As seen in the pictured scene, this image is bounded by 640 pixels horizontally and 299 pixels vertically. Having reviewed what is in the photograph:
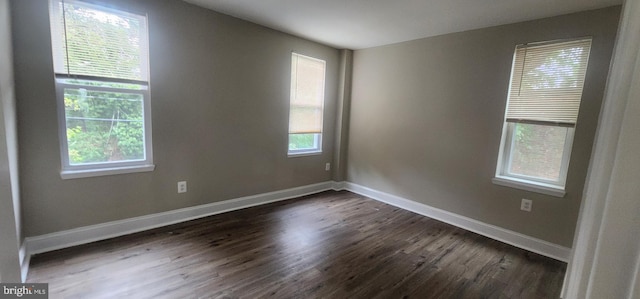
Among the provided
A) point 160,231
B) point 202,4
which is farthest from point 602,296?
point 202,4

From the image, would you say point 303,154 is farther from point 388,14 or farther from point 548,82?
point 548,82

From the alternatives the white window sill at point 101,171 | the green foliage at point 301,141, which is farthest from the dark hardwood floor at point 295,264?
the green foliage at point 301,141

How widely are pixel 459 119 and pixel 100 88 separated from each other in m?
3.65

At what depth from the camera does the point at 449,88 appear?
327cm

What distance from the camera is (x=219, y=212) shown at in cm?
328

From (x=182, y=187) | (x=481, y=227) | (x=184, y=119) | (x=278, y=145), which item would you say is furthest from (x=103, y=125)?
(x=481, y=227)

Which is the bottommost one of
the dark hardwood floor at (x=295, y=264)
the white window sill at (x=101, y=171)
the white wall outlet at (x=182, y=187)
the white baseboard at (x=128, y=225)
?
the dark hardwood floor at (x=295, y=264)

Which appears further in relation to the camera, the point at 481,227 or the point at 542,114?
the point at 481,227

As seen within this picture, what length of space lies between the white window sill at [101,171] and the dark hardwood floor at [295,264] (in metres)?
0.62

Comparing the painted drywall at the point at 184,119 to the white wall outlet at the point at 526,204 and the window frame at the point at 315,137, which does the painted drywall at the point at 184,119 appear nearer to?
the window frame at the point at 315,137

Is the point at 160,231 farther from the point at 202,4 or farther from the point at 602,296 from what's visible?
the point at 602,296

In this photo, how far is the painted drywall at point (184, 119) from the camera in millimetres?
2146

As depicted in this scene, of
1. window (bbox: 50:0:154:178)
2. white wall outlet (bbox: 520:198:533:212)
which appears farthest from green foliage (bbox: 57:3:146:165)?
white wall outlet (bbox: 520:198:533:212)

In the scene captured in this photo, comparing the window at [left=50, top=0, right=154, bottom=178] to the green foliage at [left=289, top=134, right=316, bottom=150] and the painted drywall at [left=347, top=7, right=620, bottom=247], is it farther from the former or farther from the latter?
the painted drywall at [left=347, top=7, right=620, bottom=247]
